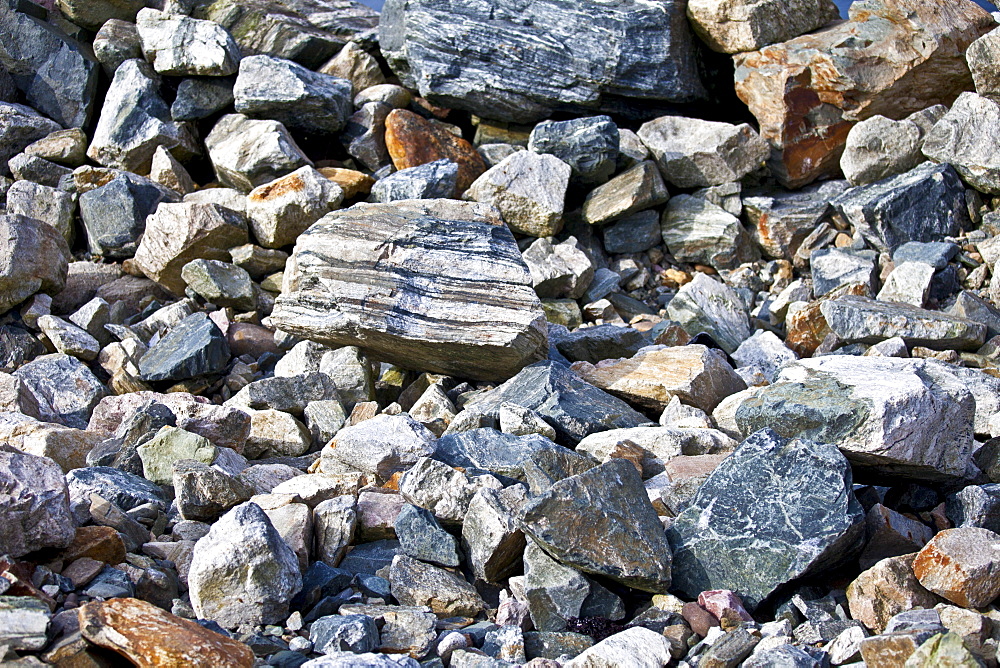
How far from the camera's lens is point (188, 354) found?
5.63m

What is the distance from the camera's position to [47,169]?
776cm

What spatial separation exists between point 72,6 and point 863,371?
28.4 ft

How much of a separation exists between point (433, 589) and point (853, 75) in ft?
20.2

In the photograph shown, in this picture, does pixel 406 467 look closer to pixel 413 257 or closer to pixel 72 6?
pixel 413 257

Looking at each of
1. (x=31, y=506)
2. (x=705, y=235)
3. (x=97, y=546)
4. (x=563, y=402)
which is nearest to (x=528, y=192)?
(x=705, y=235)

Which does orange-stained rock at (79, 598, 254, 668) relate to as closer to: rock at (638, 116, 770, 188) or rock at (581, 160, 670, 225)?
rock at (581, 160, 670, 225)

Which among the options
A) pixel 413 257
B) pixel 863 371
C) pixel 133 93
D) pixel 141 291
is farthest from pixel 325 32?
pixel 863 371

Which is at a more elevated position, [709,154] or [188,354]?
[709,154]

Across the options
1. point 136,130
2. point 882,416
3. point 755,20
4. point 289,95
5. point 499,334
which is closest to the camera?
point 882,416

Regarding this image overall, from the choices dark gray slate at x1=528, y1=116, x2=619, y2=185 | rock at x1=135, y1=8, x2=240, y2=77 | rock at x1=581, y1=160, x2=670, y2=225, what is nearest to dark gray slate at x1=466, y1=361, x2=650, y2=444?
rock at x1=581, y1=160, x2=670, y2=225

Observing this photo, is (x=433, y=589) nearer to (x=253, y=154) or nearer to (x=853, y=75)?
(x=253, y=154)

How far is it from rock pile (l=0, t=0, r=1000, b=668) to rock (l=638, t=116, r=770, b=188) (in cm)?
4

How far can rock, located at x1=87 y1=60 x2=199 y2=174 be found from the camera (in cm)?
785

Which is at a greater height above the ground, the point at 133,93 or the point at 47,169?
the point at 133,93
